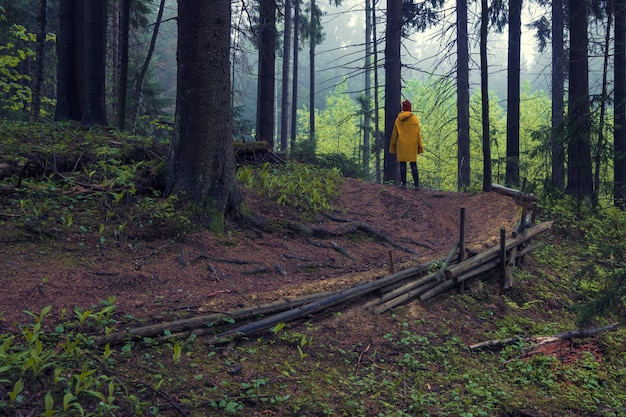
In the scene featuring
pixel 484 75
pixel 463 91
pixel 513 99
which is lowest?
pixel 484 75

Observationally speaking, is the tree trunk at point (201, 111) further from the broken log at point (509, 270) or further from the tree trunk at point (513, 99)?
the tree trunk at point (513, 99)

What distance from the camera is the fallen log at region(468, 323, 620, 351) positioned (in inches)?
223

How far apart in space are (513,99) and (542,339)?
10967 millimetres

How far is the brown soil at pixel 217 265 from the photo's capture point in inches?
199

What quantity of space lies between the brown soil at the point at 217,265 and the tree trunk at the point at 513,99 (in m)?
5.86

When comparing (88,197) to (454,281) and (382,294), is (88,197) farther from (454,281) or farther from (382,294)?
(454,281)

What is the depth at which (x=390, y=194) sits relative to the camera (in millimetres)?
10742

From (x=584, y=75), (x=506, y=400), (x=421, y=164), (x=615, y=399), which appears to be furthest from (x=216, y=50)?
(x=421, y=164)

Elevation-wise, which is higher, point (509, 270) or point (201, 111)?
point (201, 111)

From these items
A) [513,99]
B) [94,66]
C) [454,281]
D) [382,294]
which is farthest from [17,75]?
[454,281]

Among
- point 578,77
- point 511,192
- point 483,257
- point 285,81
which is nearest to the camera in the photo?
point 483,257

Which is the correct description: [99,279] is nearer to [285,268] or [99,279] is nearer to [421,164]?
[285,268]

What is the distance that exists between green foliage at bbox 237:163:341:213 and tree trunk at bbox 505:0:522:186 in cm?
670

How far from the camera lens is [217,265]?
20.7 feet
